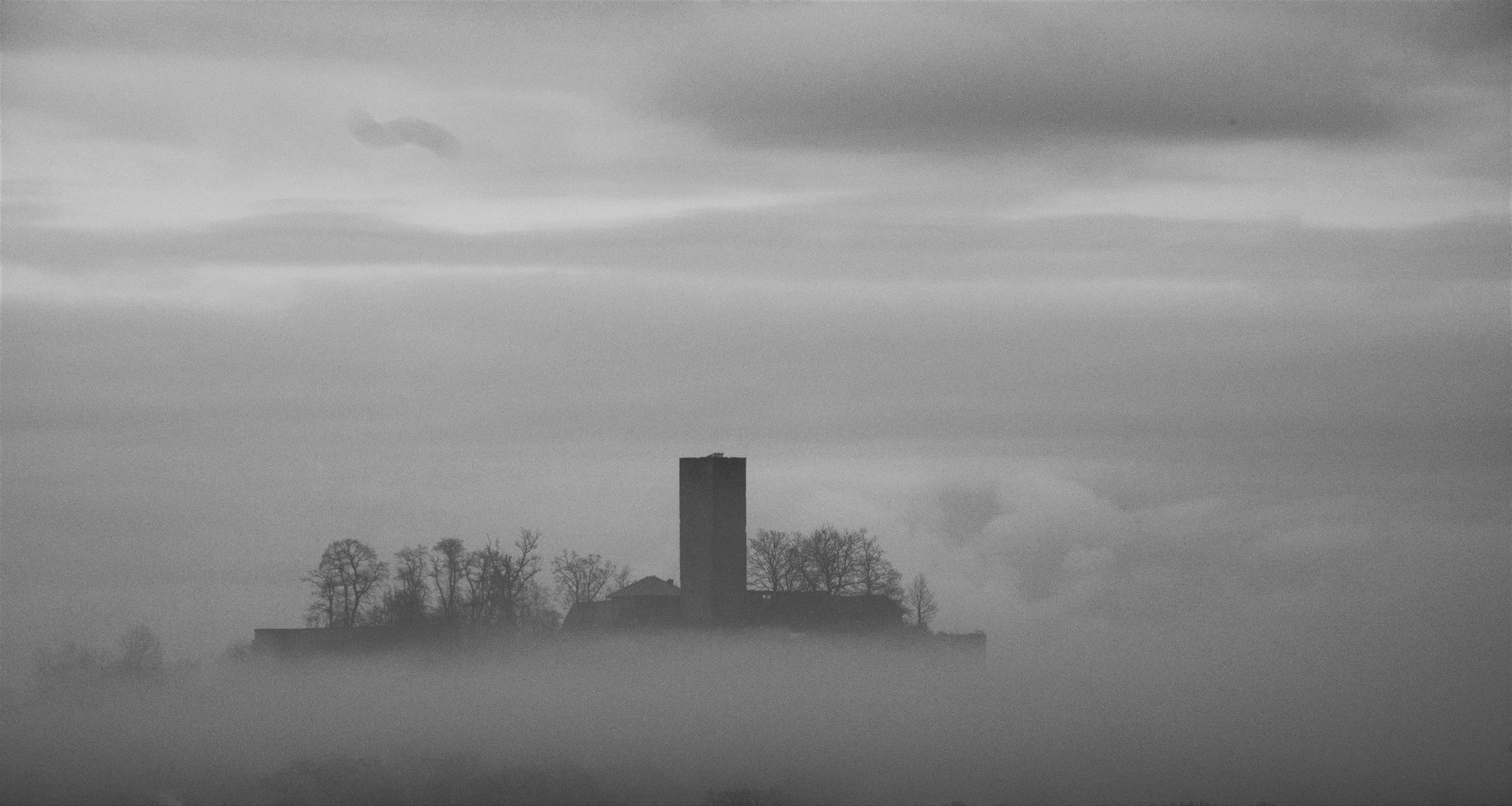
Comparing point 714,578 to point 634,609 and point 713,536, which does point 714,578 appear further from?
point 634,609

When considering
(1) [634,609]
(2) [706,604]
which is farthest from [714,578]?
(1) [634,609]

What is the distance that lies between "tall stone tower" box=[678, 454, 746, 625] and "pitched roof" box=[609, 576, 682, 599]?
744 cm

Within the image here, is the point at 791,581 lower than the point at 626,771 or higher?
higher

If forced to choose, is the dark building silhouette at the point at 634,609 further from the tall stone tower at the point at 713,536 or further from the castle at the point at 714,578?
the tall stone tower at the point at 713,536

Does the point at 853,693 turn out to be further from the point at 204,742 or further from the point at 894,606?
the point at 204,742

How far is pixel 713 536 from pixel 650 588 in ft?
37.8

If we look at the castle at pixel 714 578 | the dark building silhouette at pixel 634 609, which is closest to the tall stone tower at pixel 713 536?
the castle at pixel 714 578

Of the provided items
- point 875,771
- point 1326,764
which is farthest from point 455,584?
point 1326,764

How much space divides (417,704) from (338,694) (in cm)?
363

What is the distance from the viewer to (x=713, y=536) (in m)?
128

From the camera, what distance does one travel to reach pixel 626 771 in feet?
386

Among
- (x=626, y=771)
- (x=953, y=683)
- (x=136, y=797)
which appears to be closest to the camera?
(x=136, y=797)

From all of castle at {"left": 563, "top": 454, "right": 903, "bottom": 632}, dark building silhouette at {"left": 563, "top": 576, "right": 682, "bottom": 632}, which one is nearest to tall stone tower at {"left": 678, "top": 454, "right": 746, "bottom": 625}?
castle at {"left": 563, "top": 454, "right": 903, "bottom": 632}

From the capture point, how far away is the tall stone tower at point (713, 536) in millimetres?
128375
